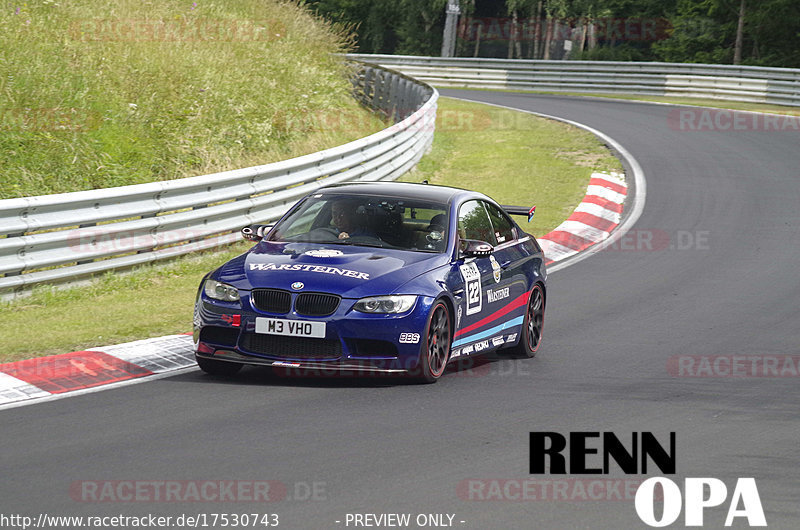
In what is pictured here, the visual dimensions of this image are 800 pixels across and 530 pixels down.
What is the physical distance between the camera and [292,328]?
8.39 m

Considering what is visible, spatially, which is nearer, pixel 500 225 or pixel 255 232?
pixel 255 232

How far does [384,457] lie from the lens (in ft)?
21.9

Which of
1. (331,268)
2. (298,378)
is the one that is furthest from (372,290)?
(298,378)

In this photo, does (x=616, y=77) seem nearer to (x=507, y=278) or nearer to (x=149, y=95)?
(x=149, y=95)

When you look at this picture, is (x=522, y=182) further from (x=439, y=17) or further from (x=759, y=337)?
(x=439, y=17)

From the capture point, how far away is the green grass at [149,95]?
15492mm

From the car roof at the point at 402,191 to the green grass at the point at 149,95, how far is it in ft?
19.1

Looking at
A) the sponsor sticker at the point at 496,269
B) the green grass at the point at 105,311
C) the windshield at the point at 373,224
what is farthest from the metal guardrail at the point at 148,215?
the sponsor sticker at the point at 496,269

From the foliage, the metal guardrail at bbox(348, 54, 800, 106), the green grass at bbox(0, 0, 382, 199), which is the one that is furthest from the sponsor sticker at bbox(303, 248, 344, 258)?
the foliage

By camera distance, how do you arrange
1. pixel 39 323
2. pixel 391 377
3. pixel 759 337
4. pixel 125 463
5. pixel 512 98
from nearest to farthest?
pixel 125 463, pixel 391 377, pixel 39 323, pixel 759 337, pixel 512 98

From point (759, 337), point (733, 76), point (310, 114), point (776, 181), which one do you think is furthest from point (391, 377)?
point (733, 76)

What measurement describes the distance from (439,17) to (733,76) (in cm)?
3452

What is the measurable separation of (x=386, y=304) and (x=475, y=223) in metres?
1.95

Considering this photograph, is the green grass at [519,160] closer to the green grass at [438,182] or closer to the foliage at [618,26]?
the green grass at [438,182]
